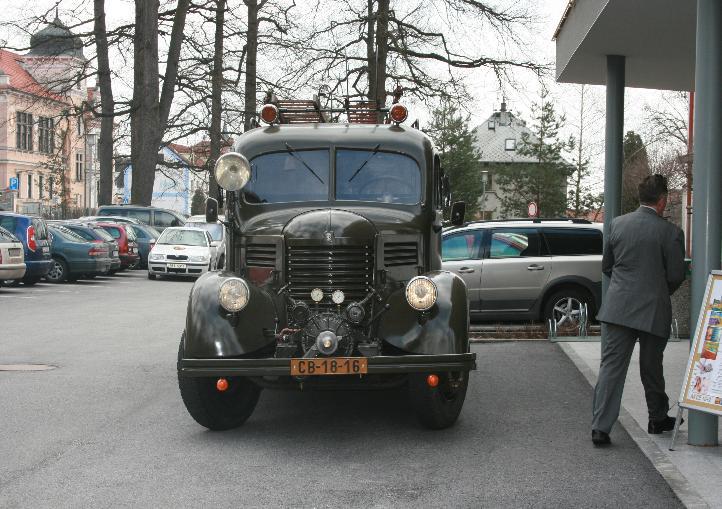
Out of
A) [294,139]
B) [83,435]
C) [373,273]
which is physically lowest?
[83,435]

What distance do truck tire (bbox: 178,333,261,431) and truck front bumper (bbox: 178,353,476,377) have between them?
0.23 m

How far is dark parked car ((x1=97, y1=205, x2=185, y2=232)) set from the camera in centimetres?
3797

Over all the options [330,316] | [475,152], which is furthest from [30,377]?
[475,152]

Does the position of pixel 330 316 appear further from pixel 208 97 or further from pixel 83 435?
pixel 208 97

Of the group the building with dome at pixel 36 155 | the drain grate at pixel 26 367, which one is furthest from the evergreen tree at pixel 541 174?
the drain grate at pixel 26 367

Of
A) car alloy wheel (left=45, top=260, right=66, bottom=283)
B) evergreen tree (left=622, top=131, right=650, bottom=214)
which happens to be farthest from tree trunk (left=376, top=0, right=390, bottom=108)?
evergreen tree (left=622, top=131, right=650, bottom=214)

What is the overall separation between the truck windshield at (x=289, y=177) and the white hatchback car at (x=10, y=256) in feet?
45.2

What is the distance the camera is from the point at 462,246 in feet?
54.1

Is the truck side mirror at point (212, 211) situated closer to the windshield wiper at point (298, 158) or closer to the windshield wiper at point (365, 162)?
the windshield wiper at point (298, 158)

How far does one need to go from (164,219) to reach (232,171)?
31641 millimetres

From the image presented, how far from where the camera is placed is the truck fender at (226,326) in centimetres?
765

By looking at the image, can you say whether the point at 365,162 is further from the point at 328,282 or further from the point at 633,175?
the point at 633,175

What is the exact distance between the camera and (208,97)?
35.5m

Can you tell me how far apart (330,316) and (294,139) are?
7.45 ft
